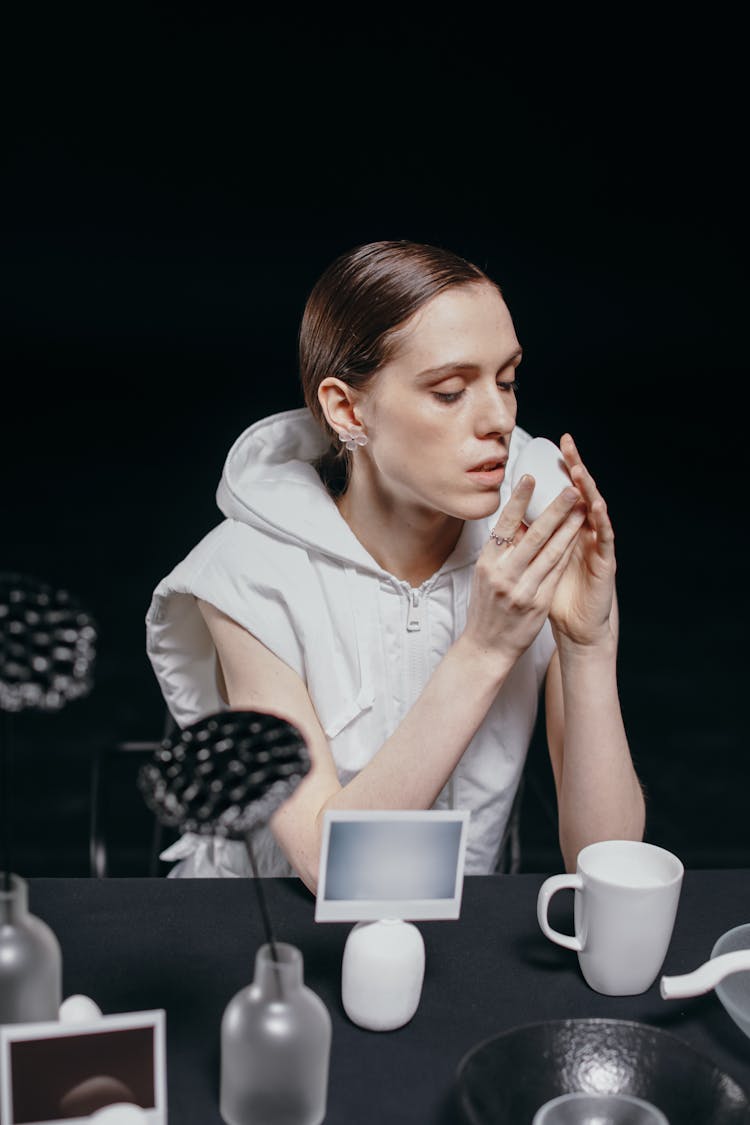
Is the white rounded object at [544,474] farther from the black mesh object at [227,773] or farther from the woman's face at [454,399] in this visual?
the black mesh object at [227,773]

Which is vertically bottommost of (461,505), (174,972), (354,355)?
(174,972)

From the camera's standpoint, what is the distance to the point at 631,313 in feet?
28.5

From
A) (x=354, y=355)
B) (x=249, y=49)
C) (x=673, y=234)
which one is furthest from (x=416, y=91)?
(x=354, y=355)

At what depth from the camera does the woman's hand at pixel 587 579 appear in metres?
1.58

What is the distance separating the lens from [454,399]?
1649 millimetres

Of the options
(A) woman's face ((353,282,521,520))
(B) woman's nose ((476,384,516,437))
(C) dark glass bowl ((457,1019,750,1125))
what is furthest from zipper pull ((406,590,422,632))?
(C) dark glass bowl ((457,1019,750,1125))

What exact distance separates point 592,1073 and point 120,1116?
0.40m

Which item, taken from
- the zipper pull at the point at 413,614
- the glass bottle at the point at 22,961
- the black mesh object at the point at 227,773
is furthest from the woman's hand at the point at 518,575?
the glass bottle at the point at 22,961

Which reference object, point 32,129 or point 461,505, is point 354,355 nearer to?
point 461,505

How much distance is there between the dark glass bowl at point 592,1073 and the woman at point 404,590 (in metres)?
0.37

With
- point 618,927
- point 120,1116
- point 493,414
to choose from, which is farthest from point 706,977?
point 493,414

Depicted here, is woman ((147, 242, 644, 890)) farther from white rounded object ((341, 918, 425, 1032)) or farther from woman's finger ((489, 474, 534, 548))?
white rounded object ((341, 918, 425, 1032))

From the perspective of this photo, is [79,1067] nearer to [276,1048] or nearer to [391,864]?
[276,1048]

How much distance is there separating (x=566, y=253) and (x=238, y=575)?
7.18 metres
